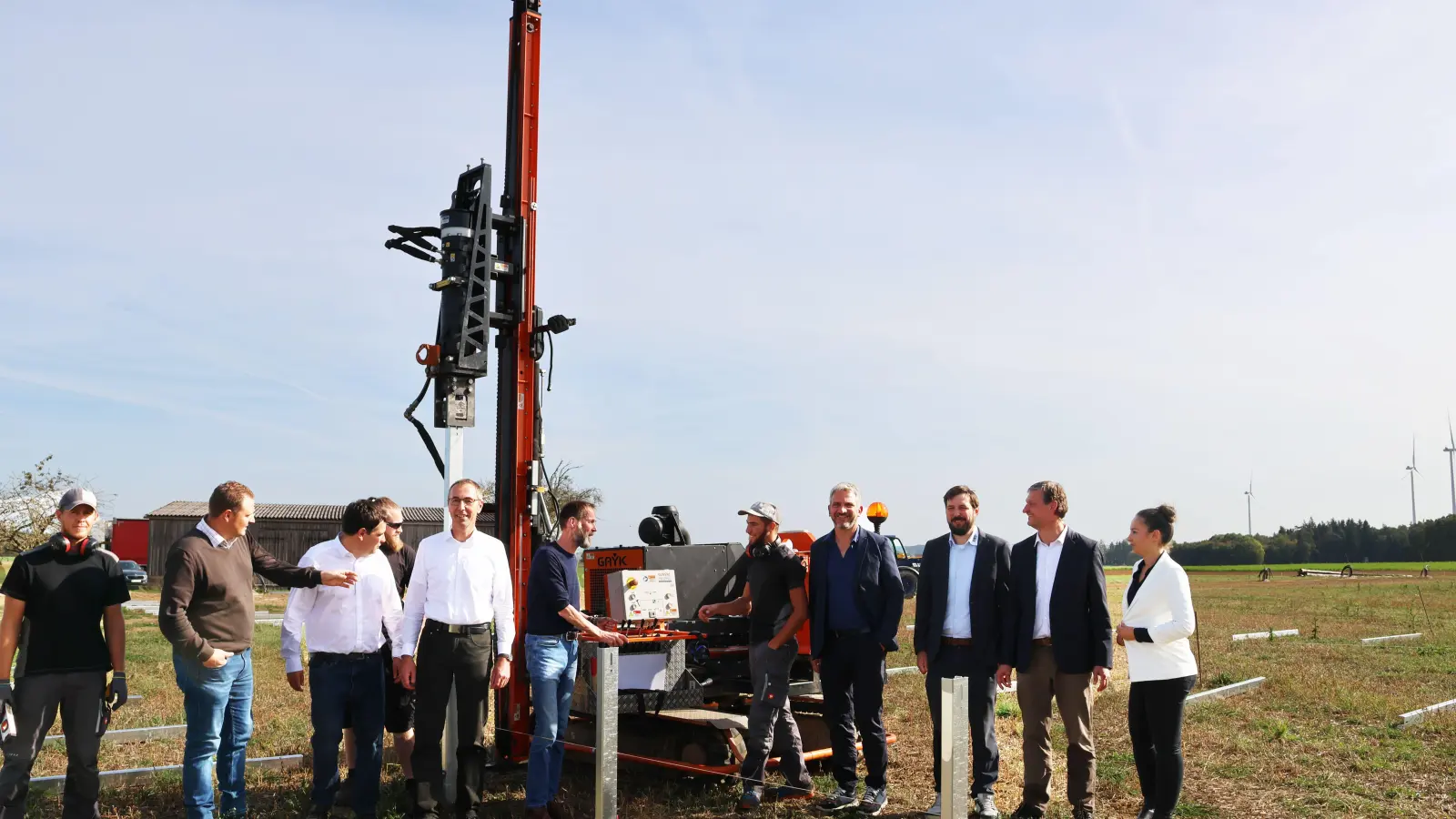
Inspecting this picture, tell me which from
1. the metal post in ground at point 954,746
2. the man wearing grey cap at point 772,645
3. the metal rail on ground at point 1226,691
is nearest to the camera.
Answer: the metal post in ground at point 954,746

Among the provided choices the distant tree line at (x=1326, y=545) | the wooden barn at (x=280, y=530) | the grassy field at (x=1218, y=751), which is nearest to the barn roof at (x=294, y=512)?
the wooden barn at (x=280, y=530)

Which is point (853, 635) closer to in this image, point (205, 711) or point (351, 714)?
point (351, 714)

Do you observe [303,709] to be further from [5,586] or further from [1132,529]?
[1132,529]

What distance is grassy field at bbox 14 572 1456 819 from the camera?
7.39m

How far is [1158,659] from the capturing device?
20.5ft

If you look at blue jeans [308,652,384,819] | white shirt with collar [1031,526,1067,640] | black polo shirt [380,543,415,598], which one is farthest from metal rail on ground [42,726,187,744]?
white shirt with collar [1031,526,1067,640]

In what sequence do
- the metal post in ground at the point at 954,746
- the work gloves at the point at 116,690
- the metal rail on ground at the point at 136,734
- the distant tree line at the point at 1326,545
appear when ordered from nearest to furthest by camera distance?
the metal post in ground at the point at 954,746 → the work gloves at the point at 116,690 → the metal rail on ground at the point at 136,734 → the distant tree line at the point at 1326,545

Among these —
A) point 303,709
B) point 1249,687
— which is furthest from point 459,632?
point 1249,687

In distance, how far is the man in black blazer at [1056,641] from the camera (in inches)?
261

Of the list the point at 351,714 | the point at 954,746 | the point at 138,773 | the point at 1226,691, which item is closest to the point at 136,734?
the point at 138,773

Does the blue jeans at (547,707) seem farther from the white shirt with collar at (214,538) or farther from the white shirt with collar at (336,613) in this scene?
the white shirt with collar at (214,538)

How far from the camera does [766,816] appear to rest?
278 inches

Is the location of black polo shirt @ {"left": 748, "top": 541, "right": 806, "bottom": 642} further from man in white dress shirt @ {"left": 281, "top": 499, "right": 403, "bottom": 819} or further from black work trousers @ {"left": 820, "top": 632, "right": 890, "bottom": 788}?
man in white dress shirt @ {"left": 281, "top": 499, "right": 403, "bottom": 819}

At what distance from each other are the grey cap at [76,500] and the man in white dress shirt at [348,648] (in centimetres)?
112
